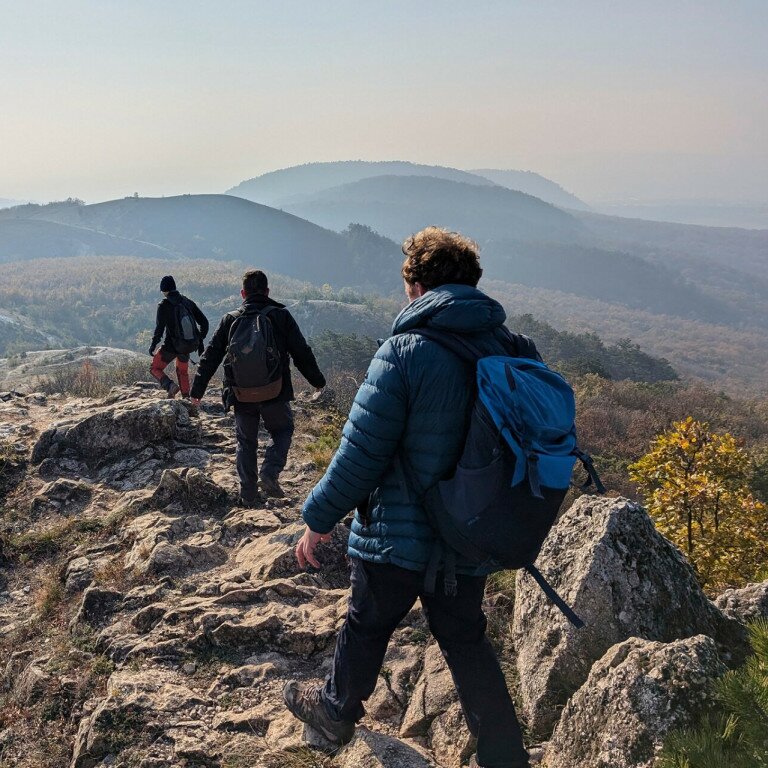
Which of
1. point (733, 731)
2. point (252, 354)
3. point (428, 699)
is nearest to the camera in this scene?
point (733, 731)

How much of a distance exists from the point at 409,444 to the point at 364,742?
1615 millimetres

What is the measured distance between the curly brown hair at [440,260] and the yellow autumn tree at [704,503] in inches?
175

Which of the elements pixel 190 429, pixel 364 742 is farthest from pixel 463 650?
pixel 190 429

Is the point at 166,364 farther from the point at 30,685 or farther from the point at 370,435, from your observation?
the point at 370,435

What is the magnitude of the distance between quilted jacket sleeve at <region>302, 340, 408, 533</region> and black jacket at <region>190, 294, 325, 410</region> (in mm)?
2786

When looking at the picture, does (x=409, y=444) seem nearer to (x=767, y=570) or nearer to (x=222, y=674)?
(x=222, y=674)

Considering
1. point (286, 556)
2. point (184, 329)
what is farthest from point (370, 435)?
point (184, 329)

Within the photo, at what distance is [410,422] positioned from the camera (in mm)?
2084

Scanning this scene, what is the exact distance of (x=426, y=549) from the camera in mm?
2117

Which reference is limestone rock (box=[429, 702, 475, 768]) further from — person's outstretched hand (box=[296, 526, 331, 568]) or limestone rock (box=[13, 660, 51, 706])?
limestone rock (box=[13, 660, 51, 706])

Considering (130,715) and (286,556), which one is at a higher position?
(286,556)

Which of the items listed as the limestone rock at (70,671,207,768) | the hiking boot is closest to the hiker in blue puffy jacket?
the hiking boot

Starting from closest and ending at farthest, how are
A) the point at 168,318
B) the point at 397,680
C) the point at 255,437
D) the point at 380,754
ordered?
the point at 380,754
the point at 397,680
the point at 255,437
the point at 168,318

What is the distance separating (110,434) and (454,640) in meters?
6.41
